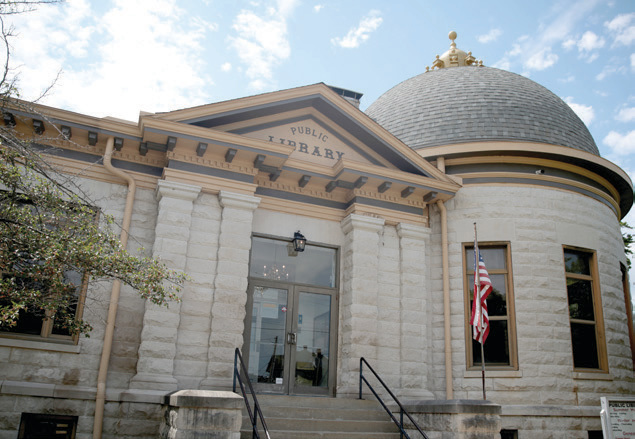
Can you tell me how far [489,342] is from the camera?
38.8 feet

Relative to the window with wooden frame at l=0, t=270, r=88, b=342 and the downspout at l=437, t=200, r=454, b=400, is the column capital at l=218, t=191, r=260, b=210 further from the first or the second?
the downspout at l=437, t=200, r=454, b=400

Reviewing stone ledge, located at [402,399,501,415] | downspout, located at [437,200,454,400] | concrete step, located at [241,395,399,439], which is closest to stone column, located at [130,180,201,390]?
concrete step, located at [241,395,399,439]

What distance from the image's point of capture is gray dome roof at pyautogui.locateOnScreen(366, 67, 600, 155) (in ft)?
44.3

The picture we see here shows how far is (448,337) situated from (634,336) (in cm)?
635

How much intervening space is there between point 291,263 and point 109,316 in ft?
11.7

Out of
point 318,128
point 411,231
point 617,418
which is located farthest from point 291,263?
point 617,418

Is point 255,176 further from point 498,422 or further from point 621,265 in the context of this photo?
point 621,265

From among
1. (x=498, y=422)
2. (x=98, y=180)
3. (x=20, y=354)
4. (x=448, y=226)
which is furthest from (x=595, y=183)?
(x=20, y=354)

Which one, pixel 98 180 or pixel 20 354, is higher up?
pixel 98 180

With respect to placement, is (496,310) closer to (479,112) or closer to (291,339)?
(291,339)

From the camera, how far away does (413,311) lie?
37.5ft

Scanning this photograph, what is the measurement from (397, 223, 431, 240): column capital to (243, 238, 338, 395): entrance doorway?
A: 1627mm

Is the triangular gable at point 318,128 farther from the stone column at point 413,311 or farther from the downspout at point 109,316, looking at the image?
the downspout at point 109,316

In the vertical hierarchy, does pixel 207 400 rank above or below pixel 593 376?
below
